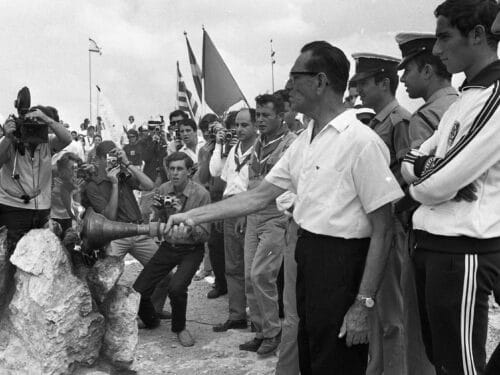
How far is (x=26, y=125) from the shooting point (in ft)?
13.3

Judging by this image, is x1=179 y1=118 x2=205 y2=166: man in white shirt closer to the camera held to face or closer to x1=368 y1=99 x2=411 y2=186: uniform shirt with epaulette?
the camera held to face

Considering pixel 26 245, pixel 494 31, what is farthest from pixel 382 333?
pixel 26 245

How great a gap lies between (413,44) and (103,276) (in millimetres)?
2568

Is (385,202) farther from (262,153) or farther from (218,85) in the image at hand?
(218,85)

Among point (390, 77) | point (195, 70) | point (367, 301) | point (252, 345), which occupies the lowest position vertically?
point (252, 345)

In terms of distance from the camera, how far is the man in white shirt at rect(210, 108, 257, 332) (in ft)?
17.7

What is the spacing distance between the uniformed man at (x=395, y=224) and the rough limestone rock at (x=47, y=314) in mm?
1882

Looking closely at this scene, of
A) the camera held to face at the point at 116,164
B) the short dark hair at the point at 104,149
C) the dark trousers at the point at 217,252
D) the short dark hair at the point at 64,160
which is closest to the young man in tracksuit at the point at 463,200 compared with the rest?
the camera held to face at the point at 116,164

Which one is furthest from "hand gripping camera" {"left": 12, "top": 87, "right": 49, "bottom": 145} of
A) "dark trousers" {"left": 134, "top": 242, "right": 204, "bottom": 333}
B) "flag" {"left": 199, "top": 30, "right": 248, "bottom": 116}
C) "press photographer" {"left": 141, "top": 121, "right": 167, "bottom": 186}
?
"flag" {"left": 199, "top": 30, "right": 248, "bottom": 116}

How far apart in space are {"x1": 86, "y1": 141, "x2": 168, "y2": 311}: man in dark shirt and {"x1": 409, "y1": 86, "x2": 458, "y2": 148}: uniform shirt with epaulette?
3.26m

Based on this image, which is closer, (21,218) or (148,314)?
(21,218)

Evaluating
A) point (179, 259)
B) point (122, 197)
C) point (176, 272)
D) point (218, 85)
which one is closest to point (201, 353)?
point (176, 272)

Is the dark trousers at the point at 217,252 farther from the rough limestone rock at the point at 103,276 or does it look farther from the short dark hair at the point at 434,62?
the short dark hair at the point at 434,62

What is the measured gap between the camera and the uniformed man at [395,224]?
11.1ft
